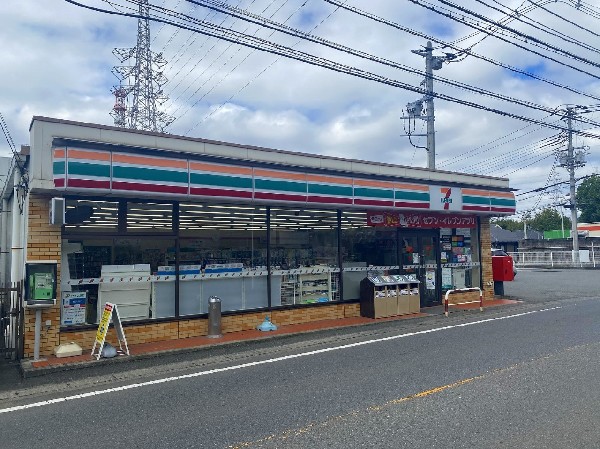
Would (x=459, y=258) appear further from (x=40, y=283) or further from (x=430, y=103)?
(x=40, y=283)

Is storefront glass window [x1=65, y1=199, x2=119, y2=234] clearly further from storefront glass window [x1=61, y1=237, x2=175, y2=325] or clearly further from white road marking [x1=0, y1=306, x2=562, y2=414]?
white road marking [x1=0, y1=306, x2=562, y2=414]

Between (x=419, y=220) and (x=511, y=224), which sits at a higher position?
(x=511, y=224)

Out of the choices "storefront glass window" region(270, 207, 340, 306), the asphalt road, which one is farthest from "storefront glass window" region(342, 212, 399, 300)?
the asphalt road

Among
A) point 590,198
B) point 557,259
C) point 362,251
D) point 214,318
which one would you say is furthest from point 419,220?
point 590,198

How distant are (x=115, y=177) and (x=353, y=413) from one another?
6.09 metres

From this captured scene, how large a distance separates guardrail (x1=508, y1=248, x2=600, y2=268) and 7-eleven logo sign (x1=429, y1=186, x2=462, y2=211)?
2896 cm

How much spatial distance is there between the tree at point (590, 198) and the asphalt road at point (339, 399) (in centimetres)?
7542

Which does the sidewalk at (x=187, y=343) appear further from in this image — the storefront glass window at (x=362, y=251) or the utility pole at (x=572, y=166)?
the utility pole at (x=572, y=166)

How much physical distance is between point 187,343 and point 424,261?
26.3 feet

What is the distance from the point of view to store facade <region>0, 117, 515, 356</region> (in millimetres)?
8992

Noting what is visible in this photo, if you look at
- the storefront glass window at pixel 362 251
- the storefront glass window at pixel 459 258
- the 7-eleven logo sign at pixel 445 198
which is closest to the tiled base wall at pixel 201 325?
the storefront glass window at pixel 362 251

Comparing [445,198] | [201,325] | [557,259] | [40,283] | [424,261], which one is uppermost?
[445,198]

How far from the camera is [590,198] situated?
75000 millimetres

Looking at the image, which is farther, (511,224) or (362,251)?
(511,224)
